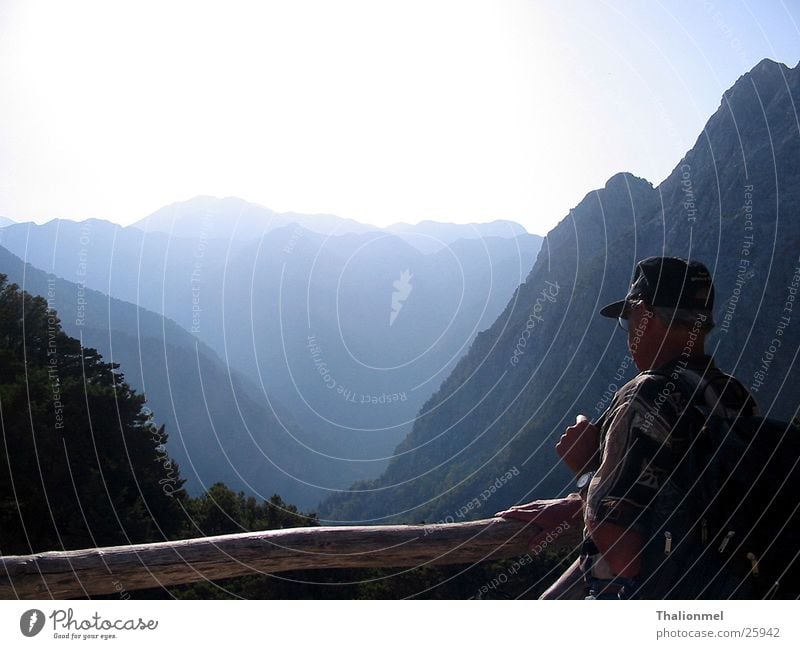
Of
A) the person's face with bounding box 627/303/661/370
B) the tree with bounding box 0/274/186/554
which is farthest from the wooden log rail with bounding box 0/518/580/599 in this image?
the tree with bounding box 0/274/186/554

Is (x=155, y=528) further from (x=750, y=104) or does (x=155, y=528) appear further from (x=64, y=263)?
(x=64, y=263)

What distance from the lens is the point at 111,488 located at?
22.5m

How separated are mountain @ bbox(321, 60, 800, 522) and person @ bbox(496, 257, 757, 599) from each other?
169ft

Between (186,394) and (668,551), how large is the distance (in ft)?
338

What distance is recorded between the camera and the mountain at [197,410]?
79.3 meters

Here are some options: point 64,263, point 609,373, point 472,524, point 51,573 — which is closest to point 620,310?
point 472,524

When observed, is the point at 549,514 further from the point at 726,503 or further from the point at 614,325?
the point at 614,325

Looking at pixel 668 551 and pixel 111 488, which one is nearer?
pixel 668 551

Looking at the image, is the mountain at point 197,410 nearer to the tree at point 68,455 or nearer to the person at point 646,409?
the tree at point 68,455

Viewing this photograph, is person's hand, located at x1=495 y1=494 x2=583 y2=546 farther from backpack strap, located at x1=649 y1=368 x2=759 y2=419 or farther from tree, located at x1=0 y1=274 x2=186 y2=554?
tree, located at x1=0 y1=274 x2=186 y2=554

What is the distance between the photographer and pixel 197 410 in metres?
90.2

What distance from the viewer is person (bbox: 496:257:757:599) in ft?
8.30

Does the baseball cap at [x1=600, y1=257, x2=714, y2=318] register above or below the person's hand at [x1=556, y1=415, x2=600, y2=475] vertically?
above

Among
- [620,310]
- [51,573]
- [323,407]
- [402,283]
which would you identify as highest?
[402,283]
